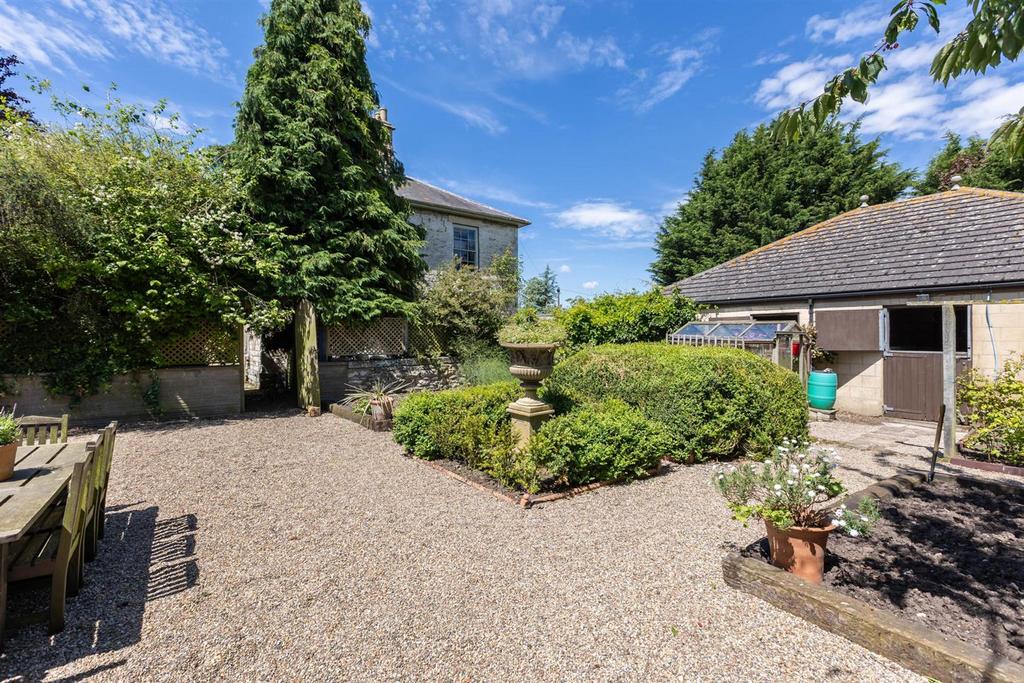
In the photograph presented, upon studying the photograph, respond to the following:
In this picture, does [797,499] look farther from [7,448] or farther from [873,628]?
[7,448]

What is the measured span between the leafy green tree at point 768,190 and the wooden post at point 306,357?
18273 mm

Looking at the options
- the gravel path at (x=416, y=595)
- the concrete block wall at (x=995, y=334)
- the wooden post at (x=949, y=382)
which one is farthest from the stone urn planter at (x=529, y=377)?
the concrete block wall at (x=995, y=334)

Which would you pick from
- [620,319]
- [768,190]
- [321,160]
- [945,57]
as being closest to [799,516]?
[945,57]

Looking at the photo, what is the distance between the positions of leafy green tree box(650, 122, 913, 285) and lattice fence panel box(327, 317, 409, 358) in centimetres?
1605

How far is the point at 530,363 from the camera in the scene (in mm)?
5379

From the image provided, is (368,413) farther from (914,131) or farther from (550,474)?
(914,131)

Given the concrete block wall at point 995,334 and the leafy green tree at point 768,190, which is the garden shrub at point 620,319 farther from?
the leafy green tree at point 768,190

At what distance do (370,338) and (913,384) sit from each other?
1196 cm

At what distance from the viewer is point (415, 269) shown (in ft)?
39.8

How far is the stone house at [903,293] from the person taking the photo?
8078mm

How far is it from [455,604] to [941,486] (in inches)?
206

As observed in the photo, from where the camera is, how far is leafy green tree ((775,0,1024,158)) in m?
1.83

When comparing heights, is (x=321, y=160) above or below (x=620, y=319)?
above

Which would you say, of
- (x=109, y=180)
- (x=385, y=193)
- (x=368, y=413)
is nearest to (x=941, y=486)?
(x=368, y=413)
